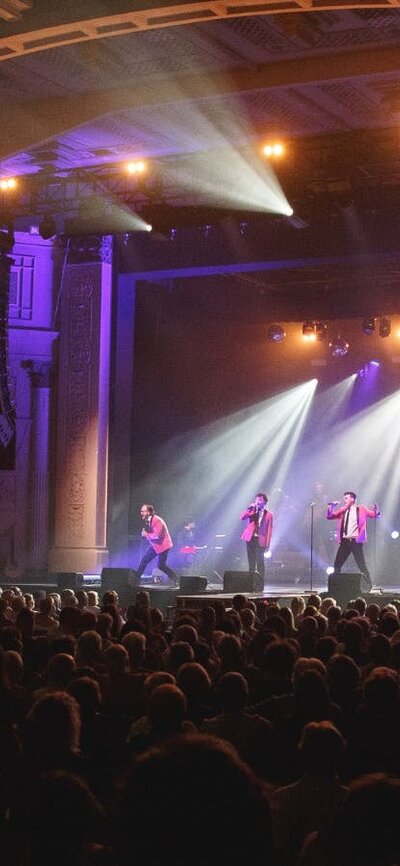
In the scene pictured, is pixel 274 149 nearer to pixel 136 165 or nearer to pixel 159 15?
pixel 136 165

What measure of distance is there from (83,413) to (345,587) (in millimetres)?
6874

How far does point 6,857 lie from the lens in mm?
2785

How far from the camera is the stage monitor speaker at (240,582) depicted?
58.0 feet

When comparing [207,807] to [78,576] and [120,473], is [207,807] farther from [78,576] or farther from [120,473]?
[120,473]

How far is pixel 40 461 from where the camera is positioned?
844 inches

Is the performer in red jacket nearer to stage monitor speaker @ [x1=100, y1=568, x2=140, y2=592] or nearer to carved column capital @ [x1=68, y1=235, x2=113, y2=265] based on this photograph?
stage monitor speaker @ [x1=100, y1=568, x2=140, y2=592]

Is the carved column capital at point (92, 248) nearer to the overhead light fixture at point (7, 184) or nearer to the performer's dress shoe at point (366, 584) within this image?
the overhead light fixture at point (7, 184)

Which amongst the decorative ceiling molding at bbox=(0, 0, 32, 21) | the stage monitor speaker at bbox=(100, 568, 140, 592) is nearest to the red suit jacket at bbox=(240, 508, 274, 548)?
the stage monitor speaker at bbox=(100, 568, 140, 592)

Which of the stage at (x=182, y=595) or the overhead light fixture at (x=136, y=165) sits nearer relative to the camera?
the stage at (x=182, y=595)

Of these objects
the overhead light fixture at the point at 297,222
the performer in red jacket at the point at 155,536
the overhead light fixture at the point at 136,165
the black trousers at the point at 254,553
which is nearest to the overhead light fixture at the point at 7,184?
the overhead light fixture at the point at 136,165

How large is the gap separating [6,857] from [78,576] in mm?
15788

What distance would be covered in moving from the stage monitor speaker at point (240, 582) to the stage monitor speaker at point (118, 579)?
4.75 ft

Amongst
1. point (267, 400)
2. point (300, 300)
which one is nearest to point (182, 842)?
point (300, 300)

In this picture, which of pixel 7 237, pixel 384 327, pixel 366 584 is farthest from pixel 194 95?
pixel 384 327
